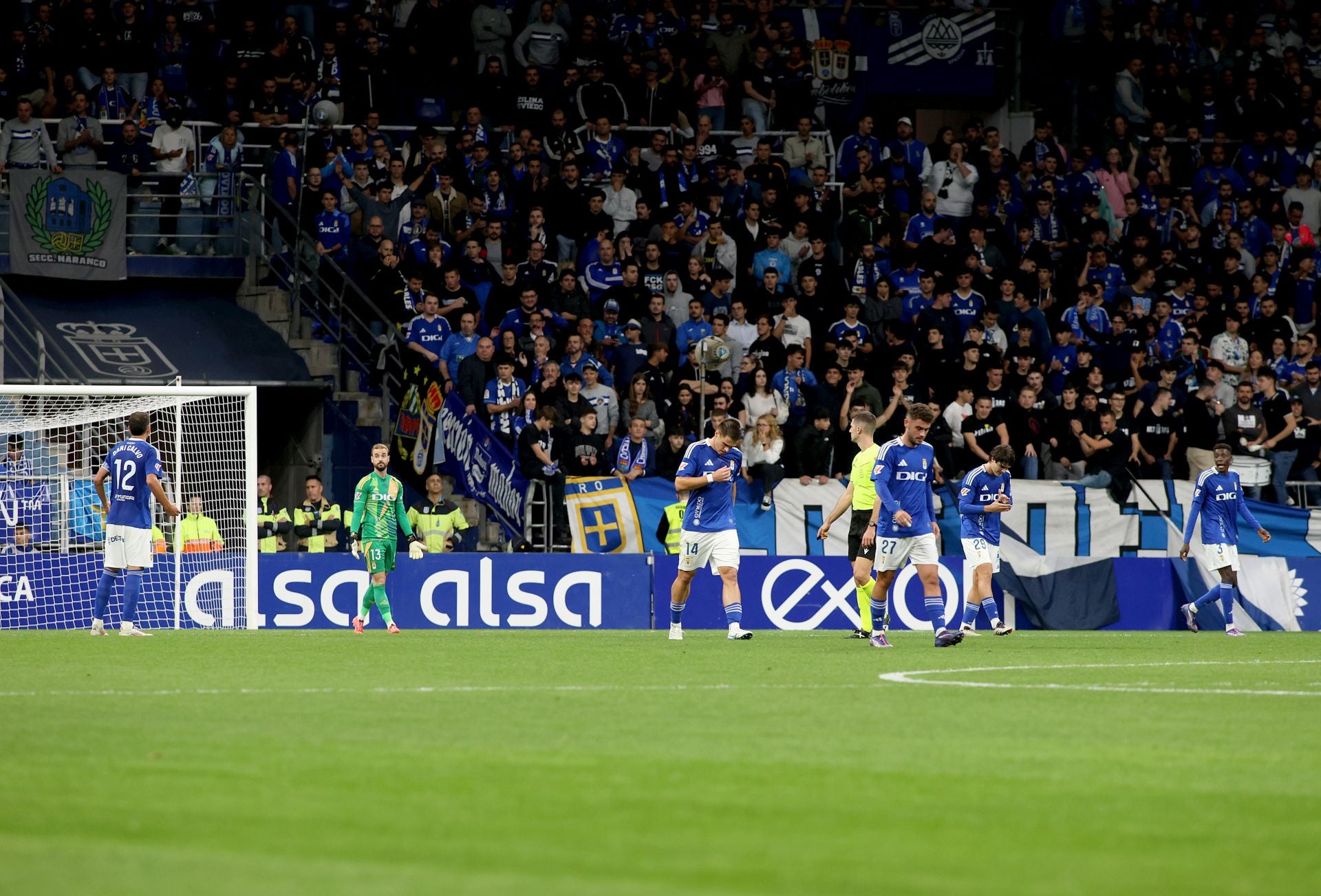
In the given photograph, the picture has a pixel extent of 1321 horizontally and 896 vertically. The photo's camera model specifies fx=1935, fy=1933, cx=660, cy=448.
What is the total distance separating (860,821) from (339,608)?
1573cm

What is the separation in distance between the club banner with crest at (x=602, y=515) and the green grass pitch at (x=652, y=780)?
28.8 ft

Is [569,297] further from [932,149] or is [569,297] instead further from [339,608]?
[932,149]

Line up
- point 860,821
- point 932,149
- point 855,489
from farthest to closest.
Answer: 1. point 932,149
2. point 855,489
3. point 860,821

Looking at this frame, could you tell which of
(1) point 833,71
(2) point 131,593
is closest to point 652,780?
(2) point 131,593

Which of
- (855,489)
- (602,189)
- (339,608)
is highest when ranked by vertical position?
(602,189)

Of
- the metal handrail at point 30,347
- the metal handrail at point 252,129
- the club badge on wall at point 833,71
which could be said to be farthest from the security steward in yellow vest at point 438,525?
the club badge on wall at point 833,71

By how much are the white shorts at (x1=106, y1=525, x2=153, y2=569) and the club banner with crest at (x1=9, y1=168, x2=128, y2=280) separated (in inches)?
308

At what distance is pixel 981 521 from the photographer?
18.9m

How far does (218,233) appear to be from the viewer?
26766mm

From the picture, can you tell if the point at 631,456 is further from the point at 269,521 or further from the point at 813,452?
the point at 269,521

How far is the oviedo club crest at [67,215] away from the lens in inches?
987

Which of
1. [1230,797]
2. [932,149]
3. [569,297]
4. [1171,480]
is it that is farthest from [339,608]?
[1230,797]

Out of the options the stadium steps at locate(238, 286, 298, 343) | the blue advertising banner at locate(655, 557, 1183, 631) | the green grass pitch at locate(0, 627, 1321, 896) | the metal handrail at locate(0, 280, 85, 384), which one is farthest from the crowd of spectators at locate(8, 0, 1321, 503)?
the green grass pitch at locate(0, 627, 1321, 896)

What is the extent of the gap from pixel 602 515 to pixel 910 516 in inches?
271
